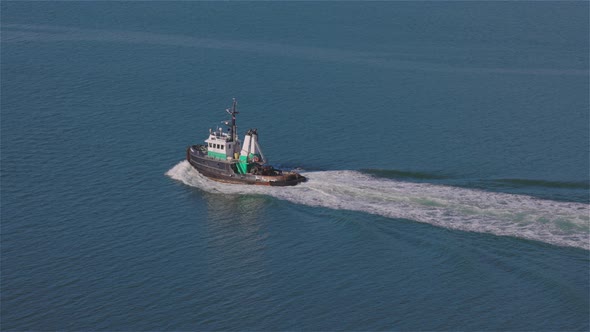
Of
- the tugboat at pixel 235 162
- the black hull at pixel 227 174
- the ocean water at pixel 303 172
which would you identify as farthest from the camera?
the tugboat at pixel 235 162

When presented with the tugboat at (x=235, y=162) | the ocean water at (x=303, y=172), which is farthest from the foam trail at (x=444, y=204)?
the tugboat at (x=235, y=162)

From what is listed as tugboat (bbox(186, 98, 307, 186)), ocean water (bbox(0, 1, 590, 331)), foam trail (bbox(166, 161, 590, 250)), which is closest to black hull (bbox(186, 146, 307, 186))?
tugboat (bbox(186, 98, 307, 186))

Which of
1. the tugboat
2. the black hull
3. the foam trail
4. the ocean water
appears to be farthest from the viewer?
the tugboat

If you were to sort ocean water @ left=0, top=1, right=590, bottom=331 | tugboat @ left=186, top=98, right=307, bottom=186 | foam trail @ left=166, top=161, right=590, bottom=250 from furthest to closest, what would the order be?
1. tugboat @ left=186, top=98, right=307, bottom=186
2. foam trail @ left=166, top=161, right=590, bottom=250
3. ocean water @ left=0, top=1, right=590, bottom=331

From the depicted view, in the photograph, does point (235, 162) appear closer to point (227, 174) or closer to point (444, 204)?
point (227, 174)

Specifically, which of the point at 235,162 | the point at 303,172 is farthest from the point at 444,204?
the point at 235,162

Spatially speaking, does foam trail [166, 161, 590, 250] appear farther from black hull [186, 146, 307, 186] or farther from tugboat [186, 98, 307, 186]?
tugboat [186, 98, 307, 186]

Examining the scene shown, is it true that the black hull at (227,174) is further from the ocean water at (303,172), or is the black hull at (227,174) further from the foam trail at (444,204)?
the ocean water at (303,172)
